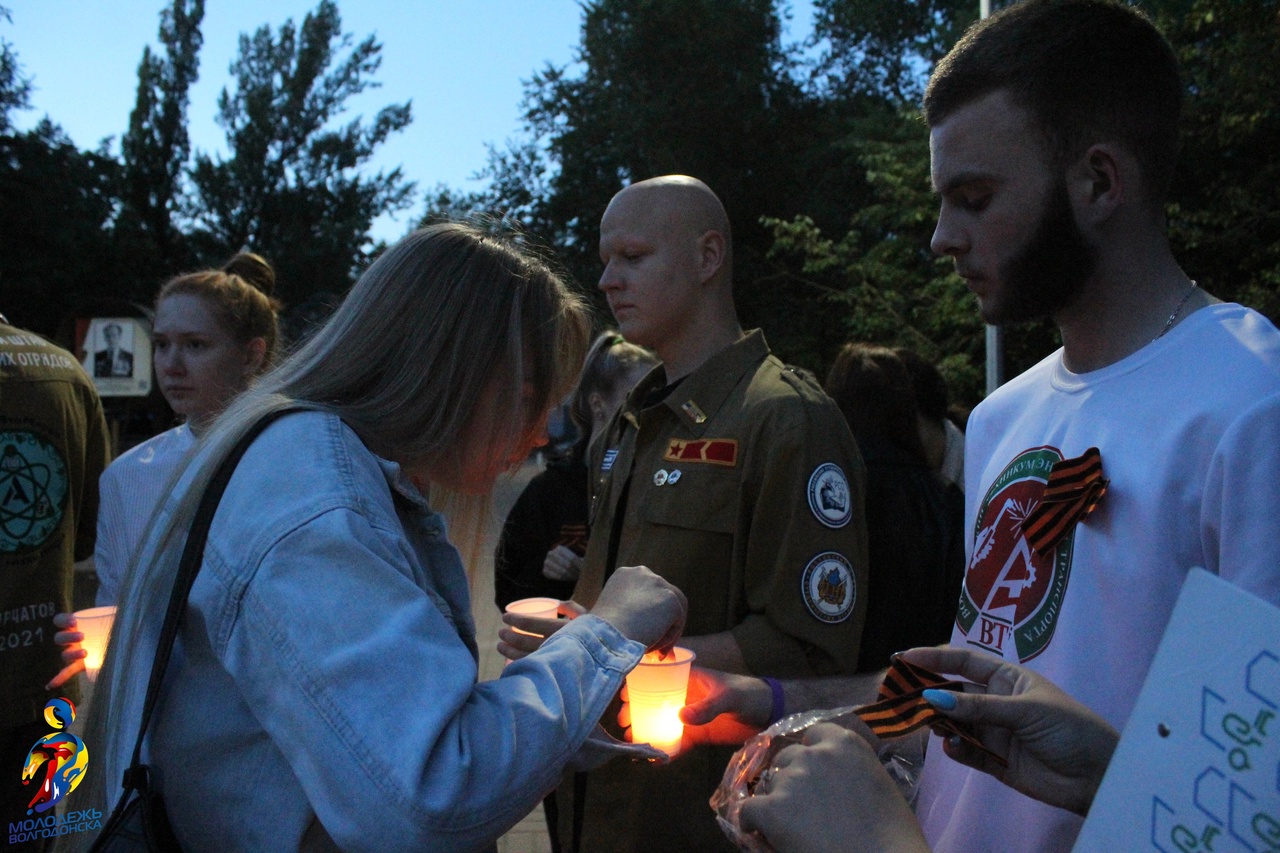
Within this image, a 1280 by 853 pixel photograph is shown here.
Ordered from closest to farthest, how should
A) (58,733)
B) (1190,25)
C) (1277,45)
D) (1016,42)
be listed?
1. (1016,42)
2. (58,733)
3. (1277,45)
4. (1190,25)

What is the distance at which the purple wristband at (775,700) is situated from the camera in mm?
2301

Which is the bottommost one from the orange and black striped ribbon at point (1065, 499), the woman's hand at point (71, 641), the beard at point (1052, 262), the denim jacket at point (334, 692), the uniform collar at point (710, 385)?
the woman's hand at point (71, 641)

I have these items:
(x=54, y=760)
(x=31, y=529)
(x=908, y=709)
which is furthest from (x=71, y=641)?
(x=908, y=709)

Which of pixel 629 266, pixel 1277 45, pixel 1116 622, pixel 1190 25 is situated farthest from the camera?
pixel 1190 25

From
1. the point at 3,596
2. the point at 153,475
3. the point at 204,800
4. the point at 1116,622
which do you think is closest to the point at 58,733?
the point at 3,596

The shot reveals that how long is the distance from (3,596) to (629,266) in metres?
2.31

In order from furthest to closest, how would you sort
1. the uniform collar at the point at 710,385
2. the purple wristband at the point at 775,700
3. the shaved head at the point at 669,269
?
the shaved head at the point at 669,269 → the uniform collar at the point at 710,385 → the purple wristband at the point at 775,700

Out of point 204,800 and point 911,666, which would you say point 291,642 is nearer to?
point 204,800

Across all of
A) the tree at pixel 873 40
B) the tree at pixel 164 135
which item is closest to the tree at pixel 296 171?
the tree at pixel 164 135

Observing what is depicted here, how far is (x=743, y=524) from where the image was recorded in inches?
105

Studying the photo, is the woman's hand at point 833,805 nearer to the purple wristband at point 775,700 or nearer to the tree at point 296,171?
the purple wristband at point 775,700

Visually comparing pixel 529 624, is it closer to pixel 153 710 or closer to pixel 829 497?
pixel 153 710

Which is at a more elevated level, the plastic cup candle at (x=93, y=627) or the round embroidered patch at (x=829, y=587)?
the round embroidered patch at (x=829, y=587)

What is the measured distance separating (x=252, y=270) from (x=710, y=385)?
8.02ft
